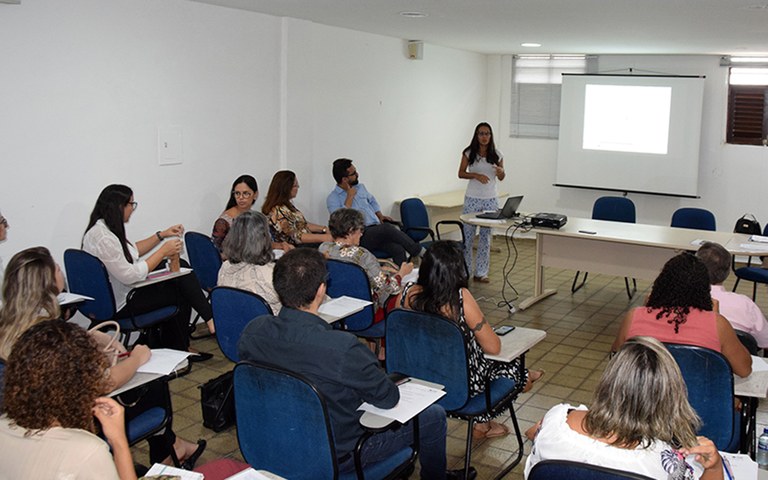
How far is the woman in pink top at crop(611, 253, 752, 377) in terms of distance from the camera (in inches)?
123

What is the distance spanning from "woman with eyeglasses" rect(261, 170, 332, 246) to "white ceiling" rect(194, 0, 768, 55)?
137 cm

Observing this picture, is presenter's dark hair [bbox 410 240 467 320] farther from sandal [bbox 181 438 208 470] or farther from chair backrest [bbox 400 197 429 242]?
chair backrest [bbox 400 197 429 242]

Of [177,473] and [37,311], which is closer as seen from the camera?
[177,473]

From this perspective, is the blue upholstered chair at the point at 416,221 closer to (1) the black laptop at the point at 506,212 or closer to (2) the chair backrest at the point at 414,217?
(2) the chair backrest at the point at 414,217

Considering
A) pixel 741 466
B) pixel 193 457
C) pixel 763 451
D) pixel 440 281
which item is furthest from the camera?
pixel 193 457

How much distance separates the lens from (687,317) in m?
3.21

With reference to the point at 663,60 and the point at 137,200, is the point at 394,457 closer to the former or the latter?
the point at 137,200

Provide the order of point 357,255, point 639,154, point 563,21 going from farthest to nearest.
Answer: point 639,154 → point 563,21 → point 357,255

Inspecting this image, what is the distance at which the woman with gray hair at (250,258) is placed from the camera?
162 inches

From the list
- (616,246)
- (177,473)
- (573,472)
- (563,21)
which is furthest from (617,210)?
(177,473)

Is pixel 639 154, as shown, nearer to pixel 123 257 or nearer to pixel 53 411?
pixel 123 257

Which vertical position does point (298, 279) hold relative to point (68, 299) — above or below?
above

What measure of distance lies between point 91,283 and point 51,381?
256 centimetres

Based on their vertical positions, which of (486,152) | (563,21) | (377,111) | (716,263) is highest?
(563,21)
